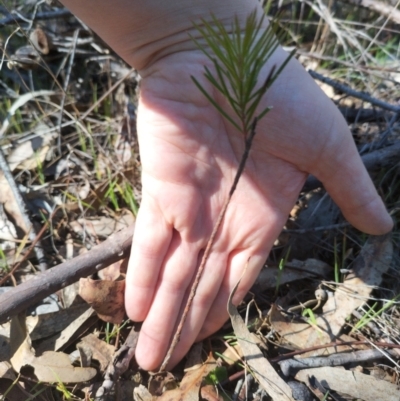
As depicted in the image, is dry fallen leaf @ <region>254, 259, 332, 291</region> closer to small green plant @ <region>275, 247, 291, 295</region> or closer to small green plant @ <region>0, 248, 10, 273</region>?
small green plant @ <region>275, 247, 291, 295</region>

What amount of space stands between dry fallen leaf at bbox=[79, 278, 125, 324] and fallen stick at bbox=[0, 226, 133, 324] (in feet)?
0.19

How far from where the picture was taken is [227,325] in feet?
5.53

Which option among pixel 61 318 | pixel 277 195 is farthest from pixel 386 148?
pixel 61 318

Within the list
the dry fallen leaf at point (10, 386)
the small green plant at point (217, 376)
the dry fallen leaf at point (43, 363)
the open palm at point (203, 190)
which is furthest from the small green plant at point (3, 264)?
the small green plant at point (217, 376)

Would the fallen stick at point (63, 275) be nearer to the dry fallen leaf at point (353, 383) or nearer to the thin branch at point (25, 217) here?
the thin branch at point (25, 217)

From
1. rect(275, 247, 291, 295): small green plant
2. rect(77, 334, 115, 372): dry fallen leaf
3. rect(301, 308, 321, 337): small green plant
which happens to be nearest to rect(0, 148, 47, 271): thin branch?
rect(77, 334, 115, 372): dry fallen leaf

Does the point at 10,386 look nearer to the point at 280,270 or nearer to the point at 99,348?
the point at 99,348

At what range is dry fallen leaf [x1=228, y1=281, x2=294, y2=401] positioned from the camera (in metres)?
1.42

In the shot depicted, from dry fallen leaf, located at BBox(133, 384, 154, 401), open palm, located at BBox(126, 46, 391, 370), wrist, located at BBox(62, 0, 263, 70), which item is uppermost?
wrist, located at BBox(62, 0, 263, 70)

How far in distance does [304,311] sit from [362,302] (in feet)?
0.69

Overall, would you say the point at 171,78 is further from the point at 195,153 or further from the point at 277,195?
the point at 277,195

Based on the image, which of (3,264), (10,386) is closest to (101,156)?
(3,264)

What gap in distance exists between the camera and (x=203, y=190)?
165 centimetres

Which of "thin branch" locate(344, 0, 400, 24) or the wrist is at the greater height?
"thin branch" locate(344, 0, 400, 24)
